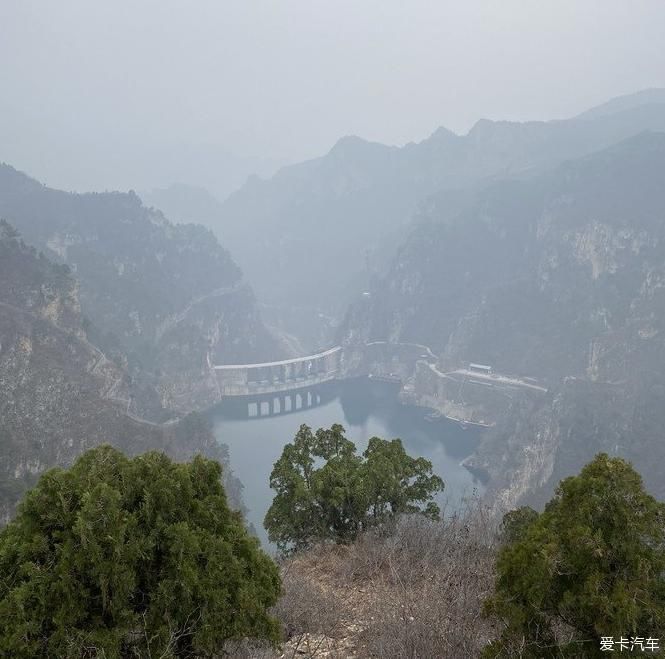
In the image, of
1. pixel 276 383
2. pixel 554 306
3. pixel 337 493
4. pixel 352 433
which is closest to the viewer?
pixel 337 493

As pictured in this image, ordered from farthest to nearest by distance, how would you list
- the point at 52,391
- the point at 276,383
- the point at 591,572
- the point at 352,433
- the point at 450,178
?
the point at 450,178, the point at 276,383, the point at 352,433, the point at 52,391, the point at 591,572

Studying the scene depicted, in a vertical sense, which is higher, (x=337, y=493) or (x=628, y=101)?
(x=628, y=101)

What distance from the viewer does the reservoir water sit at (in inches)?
2187

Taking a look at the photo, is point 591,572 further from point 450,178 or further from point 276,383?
point 450,178

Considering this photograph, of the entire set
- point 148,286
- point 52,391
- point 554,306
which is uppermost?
point 148,286

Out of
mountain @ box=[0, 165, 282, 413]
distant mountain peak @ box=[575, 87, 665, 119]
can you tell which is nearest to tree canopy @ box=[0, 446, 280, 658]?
mountain @ box=[0, 165, 282, 413]

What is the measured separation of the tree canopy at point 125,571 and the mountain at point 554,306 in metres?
46.0

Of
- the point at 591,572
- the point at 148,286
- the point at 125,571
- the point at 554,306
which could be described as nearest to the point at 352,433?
the point at 554,306

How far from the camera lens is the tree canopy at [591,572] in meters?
3.96

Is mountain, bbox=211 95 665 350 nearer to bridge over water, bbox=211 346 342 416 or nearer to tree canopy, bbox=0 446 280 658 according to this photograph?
bridge over water, bbox=211 346 342 416

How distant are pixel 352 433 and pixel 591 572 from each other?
6830 cm

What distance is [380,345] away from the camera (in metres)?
108

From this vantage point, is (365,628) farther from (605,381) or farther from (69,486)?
(605,381)

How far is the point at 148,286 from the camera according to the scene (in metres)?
98.9
